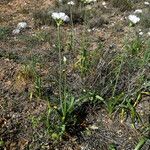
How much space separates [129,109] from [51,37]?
207cm

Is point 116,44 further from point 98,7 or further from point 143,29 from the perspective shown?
point 98,7

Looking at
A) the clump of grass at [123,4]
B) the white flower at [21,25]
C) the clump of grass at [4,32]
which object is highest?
the clump of grass at [4,32]

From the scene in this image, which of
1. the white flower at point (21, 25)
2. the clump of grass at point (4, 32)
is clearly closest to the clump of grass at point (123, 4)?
the white flower at point (21, 25)

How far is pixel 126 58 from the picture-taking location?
5.11 metres

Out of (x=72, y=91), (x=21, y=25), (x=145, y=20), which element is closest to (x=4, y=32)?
(x=21, y=25)

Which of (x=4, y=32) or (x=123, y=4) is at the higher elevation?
(x=4, y=32)

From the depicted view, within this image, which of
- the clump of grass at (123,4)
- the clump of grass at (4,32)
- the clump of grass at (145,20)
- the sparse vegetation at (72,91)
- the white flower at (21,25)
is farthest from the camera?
the clump of grass at (123,4)

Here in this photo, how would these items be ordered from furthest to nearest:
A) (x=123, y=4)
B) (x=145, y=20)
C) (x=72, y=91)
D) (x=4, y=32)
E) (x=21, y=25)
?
(x=123, y=4), (x=145, y=20), (x=21, y=25), (x=4, y=32), (x=72, y=91)

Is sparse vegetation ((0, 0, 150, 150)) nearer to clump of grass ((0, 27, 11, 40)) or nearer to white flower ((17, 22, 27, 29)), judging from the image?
clump of grass ((0, 27, 11, 40))

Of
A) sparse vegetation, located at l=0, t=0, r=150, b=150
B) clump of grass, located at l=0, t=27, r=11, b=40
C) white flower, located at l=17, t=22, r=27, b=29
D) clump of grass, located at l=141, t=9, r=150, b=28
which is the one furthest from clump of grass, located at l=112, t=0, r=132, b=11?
clump of grass, located at l=0, t=27, r=11, b=40

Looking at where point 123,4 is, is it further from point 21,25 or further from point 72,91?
point 72,91

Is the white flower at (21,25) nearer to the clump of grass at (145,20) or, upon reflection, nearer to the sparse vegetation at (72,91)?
the sparse vegetation at (72,91)

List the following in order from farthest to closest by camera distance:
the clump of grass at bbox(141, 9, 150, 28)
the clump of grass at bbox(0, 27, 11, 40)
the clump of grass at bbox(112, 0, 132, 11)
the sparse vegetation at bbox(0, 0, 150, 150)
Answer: the clump of grass at bbox(112, 0, 132, 11) → the clump of grass at bbox(141, 9, 150, 28) → the clump of grass at bbox(0, 27, 11, 40) → the sparse vegetation at bbox(0, 0, 150, 150)

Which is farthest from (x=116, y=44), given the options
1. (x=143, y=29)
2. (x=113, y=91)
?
(x=113, y=91)
